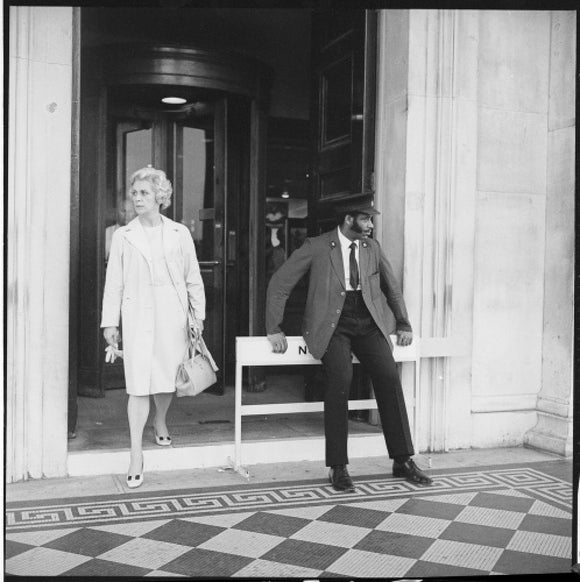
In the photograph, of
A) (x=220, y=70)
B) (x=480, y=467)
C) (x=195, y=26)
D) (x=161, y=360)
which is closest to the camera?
(x=161, y=360)

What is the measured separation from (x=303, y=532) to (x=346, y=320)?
1.28 meters

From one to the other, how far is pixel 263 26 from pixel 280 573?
4.71 meters

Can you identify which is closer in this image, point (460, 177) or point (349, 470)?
point (349, 470)

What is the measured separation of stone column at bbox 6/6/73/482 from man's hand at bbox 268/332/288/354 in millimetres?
1115

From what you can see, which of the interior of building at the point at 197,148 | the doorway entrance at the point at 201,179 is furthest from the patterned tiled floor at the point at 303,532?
the doorway entrance at the point at 201,179

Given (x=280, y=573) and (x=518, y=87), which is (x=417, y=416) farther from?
(x=518, y=87)

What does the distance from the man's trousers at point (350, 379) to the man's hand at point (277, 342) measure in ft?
0.79

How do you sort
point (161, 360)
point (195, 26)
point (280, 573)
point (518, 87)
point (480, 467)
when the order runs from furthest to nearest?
point (195, 26)
point (518, 87)
point (480, 467)
point (161, 360)
point (280, 573)

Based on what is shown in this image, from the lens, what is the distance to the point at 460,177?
4.80 meters

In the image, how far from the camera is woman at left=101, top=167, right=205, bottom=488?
4.11m

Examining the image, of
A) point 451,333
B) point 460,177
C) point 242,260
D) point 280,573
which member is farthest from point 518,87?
point 280,573

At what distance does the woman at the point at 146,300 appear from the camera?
4.11 m

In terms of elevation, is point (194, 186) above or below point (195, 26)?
below

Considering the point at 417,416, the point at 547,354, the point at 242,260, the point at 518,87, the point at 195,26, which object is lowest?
the point at 417,416
